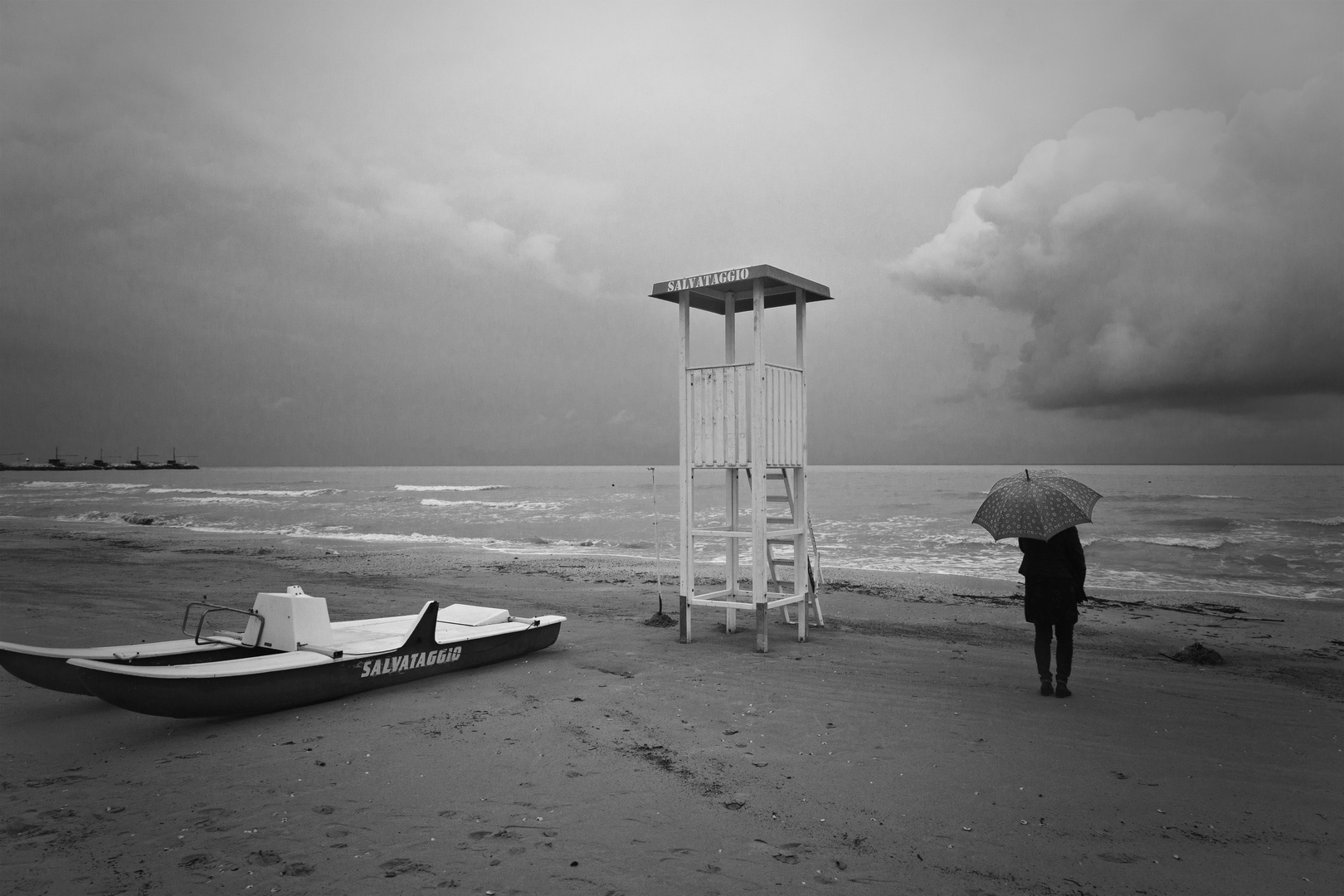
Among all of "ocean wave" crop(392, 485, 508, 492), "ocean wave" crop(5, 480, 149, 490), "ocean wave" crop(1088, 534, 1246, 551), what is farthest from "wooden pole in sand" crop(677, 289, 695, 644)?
"ocean wave" crop(5, 480, 149, 490)

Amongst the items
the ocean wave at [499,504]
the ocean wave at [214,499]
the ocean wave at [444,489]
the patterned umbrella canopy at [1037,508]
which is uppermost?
the patterned umbrella canopy at [1037,508]

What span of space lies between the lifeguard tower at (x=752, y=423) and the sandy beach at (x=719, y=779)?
1.01 m

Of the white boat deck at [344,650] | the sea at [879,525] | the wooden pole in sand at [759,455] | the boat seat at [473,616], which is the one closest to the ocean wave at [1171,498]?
the sea at [879,525]

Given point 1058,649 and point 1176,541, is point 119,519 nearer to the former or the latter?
point 1058,649

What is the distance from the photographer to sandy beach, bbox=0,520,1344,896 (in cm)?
401

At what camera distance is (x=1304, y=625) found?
1175 centimetres

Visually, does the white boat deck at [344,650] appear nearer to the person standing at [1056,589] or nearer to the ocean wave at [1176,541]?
the person standing at [1056,589]

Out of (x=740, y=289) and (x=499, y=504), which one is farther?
(x=499, y=504)

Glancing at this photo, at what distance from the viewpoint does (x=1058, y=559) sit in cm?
688

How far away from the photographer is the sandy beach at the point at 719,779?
4.01 m

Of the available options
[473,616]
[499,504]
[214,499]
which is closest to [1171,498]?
[499,504]

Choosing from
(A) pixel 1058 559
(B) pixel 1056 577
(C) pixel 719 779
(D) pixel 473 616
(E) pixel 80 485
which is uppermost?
(A) pixel 1058 559

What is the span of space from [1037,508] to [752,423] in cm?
315

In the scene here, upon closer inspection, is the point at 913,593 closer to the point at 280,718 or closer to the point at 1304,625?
the point at 1304,625
